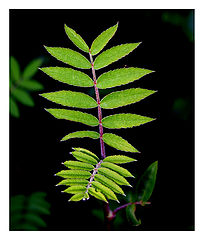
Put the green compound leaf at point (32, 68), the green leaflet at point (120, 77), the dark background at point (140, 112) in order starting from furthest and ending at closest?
the green compound leaf at point (32, 68) < the dark background at point (140, 112) < the green leaflet at point (120, 77)

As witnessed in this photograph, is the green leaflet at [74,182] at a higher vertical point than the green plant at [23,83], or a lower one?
lower

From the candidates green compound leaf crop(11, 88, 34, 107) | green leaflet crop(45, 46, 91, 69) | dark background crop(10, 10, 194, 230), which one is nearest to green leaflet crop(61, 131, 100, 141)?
green leaflet crop(45, 46, 91, 69)

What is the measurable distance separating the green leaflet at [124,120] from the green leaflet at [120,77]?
109 mm

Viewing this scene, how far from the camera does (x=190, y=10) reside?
1380mm

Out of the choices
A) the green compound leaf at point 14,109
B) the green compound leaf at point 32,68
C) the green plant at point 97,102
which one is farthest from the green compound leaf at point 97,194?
the green compound leaf at point 32,68

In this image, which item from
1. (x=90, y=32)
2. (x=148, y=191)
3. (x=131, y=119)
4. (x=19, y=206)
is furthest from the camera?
(x=19, y=206)

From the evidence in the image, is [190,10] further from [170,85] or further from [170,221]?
[170,221]

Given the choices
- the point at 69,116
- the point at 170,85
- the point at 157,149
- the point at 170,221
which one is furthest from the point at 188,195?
the point at 69,116

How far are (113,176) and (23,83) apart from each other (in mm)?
818

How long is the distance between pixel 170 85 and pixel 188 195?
1.95 feet

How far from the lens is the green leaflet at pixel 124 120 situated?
0.94 meters

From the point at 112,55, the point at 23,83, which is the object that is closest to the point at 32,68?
the point at 23,83

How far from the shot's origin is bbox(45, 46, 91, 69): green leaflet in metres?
0.93

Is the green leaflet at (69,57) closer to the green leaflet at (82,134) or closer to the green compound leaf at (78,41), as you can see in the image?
the green compound leaf at (78,41)
